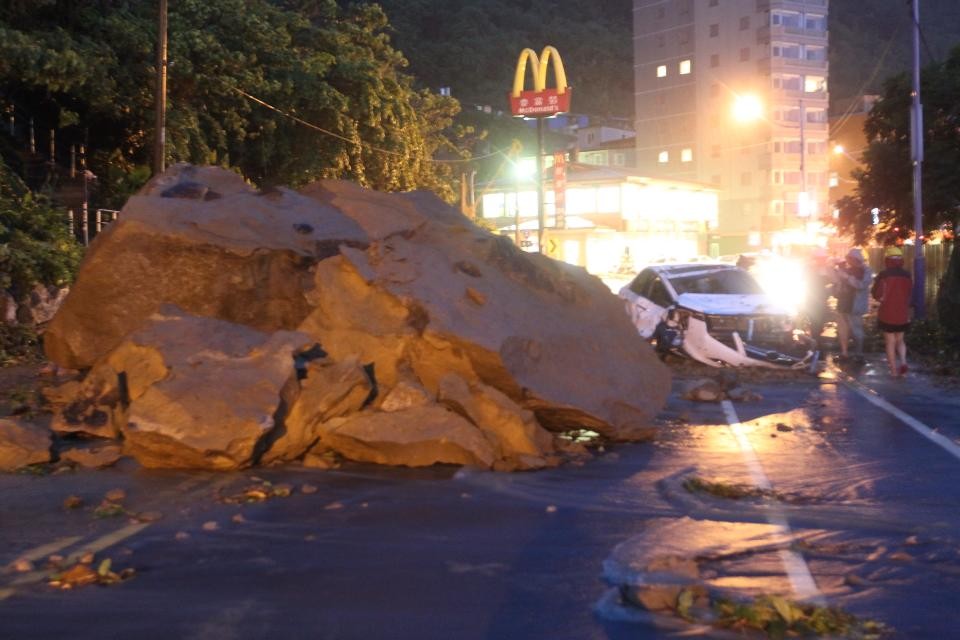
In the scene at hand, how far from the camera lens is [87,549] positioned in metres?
6.48

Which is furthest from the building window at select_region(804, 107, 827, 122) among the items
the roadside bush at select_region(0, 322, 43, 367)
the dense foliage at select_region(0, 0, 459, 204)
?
the roadside bush at select_region(0, 322, 43, 367)

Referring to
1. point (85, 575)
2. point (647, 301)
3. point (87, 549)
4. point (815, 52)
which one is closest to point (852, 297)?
point (647, 301)

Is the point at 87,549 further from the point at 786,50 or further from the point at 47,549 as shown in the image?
the point at 786,50

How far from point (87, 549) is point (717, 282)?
12.6 meters

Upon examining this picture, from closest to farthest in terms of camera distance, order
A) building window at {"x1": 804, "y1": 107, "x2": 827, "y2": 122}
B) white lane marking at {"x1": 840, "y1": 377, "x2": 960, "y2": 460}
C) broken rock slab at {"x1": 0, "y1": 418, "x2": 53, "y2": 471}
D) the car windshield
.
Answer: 1. broken rock slab at {"x1": 0, "y1": 418, "x2": 53, "y2": 471}
2. white lane marking at {"x1": 840, "y1": 377, "x2": 960, "y2": 460}
3. the car windshield
4. building window at {"x1": 804, "y1": 107, "x2": 827, "y2": 122}

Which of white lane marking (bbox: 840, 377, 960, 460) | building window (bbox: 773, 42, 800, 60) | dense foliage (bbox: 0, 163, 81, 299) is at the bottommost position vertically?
white lane marking (bbox: 840, 377, 960, 460)

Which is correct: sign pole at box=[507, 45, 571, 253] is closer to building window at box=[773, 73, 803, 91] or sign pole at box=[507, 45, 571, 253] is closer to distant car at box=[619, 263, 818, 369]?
distant car at box=[619, 263, 818, 369]

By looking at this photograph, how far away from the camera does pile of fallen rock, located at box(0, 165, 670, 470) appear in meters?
8.74

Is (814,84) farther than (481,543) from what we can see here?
Yes

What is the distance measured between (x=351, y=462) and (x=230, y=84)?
17863 mm

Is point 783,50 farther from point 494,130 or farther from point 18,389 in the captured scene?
point 18,389

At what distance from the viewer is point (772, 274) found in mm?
32562

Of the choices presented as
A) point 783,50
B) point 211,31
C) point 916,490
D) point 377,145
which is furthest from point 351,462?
point 783,50

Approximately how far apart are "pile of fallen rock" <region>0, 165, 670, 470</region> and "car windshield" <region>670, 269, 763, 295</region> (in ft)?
19.1
